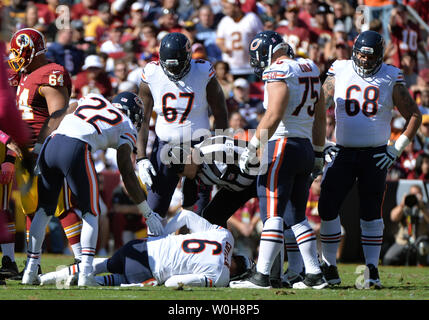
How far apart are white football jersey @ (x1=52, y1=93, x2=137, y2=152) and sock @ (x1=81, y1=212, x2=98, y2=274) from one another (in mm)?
593

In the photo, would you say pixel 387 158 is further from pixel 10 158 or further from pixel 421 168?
pixel 421 168

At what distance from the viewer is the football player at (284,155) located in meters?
6.77

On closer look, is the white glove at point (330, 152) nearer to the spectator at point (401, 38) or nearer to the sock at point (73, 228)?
the sock at point (73, 228)

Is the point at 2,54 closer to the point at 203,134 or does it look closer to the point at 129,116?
the point at 129,116

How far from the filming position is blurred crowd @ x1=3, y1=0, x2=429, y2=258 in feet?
42.3

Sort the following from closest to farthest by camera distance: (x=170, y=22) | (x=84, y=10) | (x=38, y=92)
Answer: (x=38, y=92) < (x=170, y=22) < (x=84, y=10)

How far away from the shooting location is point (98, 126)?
268 inches

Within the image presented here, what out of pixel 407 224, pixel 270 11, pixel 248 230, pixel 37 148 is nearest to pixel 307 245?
pixel 37 148

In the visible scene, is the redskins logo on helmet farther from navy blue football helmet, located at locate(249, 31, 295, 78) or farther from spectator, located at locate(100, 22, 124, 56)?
spectator, located at locate(100, 22, 124, 56)

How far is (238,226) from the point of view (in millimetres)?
11711

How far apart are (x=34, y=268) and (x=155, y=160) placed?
1.72m

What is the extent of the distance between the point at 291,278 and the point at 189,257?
1.13 metres

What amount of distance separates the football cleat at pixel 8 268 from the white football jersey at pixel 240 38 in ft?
23.2
